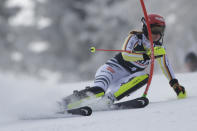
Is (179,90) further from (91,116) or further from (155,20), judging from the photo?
(91,116)

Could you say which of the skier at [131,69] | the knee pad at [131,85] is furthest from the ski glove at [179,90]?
the knee pad at [131,85]

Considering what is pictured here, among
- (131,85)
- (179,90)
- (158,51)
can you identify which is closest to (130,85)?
(131,85)

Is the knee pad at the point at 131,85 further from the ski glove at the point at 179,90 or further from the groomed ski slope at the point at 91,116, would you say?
the ski glove at the point at 179,90

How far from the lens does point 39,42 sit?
24672 millimetres

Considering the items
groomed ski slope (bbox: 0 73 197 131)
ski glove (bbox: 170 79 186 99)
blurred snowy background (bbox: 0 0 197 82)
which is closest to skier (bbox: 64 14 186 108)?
ski glove (bbox: 170 79 186 99)

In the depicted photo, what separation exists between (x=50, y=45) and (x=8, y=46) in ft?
10.4

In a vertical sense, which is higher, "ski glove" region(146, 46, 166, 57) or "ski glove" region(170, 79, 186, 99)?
"ski glove" region(146, 46, 166, 57)

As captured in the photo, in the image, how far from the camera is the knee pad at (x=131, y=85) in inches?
147

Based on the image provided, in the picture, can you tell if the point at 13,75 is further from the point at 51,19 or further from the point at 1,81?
the point at 51,19

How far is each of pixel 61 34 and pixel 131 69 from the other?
796 inches

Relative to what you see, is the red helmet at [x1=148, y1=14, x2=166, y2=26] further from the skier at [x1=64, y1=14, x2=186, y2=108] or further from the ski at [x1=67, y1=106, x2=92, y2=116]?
the ski at [x1=67, y1=106, x2=92, y2=116]

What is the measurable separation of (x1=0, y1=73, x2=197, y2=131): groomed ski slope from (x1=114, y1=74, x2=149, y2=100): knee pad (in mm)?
243

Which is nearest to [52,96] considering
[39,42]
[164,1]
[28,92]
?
[28,92]

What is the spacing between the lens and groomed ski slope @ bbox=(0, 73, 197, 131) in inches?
94.3
